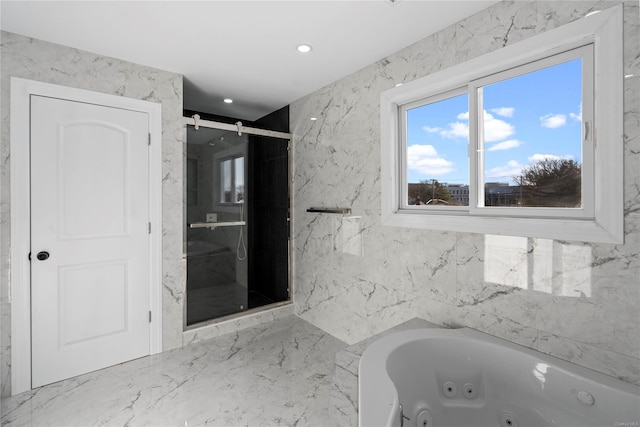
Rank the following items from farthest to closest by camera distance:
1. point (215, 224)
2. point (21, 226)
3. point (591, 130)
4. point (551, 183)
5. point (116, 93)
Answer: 1. point (215, 224)
2. point (116, 93)
3. point (21, 226)
4. point (551, 183)
5. point (591, 130)

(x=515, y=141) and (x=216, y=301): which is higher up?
(x=515, y=141)

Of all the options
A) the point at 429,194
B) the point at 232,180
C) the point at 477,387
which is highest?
the point at 232,180

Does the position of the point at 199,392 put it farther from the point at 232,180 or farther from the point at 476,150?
the point at 476,150

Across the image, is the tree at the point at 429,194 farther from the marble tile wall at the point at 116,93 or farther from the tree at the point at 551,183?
the marble tile wall at the point at 116,93

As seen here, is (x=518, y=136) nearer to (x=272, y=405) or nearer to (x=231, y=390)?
(x=272, y=405)

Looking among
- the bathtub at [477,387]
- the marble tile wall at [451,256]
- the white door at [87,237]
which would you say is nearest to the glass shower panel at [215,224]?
the white door at [87,237]

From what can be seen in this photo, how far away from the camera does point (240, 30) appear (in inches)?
78.4

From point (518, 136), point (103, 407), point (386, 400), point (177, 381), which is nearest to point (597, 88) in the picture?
point (518, 136)

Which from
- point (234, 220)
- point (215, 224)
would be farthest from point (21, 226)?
point (234, 220)

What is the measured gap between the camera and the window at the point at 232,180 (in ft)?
9.81

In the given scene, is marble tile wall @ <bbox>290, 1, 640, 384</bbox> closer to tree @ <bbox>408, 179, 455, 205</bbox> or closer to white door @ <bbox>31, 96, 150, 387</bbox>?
tree @ <bbox>408, 179, 455, 205</bbox>

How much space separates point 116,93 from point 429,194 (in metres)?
2.57

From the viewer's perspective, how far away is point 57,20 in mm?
1885

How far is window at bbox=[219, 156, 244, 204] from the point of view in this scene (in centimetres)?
299
